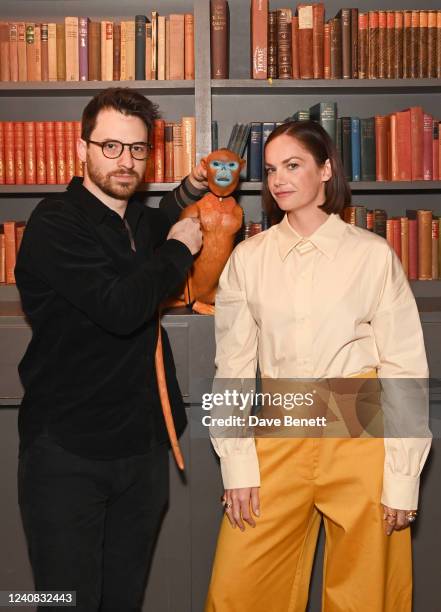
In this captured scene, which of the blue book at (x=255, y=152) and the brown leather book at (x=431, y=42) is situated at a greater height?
the brown leather book at (x=431, y=42)

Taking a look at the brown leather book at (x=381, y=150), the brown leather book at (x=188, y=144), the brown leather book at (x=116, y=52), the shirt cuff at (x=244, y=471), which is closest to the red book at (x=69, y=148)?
the brown leather book at (x=116, y=52)

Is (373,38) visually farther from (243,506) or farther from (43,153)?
(243,506)

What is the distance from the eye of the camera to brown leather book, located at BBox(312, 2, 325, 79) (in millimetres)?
2573

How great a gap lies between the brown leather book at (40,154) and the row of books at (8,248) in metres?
0.19

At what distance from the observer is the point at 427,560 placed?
2.25m

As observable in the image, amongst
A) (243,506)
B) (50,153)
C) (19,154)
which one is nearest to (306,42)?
(50,153)

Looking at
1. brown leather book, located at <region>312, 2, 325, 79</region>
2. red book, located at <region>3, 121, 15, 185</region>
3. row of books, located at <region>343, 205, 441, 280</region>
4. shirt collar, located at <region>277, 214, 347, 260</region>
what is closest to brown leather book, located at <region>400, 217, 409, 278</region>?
row of books, located at <region>343, 205, 441, 280</region>

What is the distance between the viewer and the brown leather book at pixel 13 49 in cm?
262

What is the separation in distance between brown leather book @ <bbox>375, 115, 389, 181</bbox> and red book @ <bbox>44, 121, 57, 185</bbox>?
3.62 ft

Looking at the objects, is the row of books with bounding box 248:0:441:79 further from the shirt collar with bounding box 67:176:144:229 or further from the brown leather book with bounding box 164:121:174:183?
the shirt collar with bounding box 67:176:144:229

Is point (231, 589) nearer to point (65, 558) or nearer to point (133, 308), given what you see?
point (65, 558)

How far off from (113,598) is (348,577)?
570 millimetres

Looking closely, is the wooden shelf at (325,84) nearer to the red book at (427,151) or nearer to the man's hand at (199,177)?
the red book at (427,151)

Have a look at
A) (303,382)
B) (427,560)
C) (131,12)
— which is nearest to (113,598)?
(303,382)
